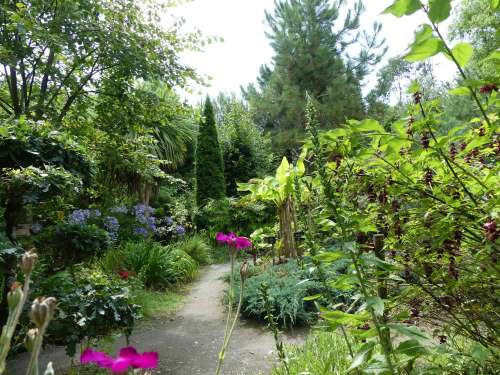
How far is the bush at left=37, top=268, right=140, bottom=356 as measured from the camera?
2.35 metres

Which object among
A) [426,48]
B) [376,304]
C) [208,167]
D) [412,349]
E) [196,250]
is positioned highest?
[208,167]

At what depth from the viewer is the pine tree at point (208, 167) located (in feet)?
36.3

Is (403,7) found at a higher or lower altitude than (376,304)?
higher

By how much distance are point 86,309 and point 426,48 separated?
2.53m

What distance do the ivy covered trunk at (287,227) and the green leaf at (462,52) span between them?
4.94 m

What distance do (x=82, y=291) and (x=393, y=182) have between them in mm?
2276

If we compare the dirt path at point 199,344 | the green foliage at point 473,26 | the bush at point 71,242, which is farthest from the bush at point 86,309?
the green foliage at point 473,26

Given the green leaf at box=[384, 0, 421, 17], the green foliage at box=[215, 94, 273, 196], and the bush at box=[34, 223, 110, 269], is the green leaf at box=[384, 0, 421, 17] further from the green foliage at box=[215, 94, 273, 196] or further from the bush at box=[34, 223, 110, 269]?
the green foliage at box=[215, 94, 273, 196]

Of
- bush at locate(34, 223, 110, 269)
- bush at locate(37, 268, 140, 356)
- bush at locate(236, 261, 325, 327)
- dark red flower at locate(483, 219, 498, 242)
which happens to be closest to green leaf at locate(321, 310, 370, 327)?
dark red flower at locate(483, 219, 498, 242)

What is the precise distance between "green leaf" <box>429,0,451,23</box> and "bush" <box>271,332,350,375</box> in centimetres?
186

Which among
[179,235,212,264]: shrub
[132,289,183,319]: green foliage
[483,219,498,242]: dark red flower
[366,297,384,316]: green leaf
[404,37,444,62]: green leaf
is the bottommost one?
[132,289,183,319]: green foliage

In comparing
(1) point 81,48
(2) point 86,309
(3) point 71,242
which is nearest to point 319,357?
(2) point 86,309

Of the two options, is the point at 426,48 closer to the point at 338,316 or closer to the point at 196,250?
the point at 338,316

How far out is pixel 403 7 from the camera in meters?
0.82
